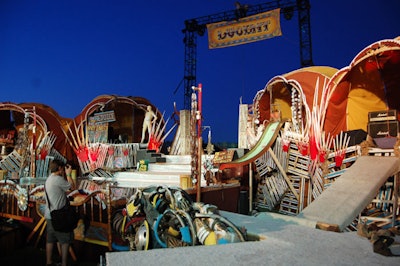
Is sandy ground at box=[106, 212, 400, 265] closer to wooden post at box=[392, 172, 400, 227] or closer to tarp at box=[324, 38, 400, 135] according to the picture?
wooden post at box=[392, 172, 400, 227]

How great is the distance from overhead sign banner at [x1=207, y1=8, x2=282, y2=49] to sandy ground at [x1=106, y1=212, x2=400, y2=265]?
15.6 m

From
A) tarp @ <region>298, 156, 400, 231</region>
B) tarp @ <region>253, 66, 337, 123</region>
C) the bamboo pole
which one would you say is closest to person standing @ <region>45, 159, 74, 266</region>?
tarp @ <region>298, 156, 400, 231</region>

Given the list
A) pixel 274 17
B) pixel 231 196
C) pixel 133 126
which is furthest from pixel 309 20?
pixel 231 196

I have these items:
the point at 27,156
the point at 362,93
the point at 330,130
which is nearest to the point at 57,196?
the point at 27,156

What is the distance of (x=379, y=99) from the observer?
11422mm

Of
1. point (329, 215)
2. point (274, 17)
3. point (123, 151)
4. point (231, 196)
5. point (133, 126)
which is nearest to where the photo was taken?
point (329, 215)

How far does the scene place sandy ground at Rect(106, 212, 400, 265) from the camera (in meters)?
3.20

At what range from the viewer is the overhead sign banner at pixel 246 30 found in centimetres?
1795

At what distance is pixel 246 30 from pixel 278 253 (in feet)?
56.9

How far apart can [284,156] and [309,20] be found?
512 inches

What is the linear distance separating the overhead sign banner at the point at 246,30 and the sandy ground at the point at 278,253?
15.6 metres

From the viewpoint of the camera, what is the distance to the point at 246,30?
18984mm

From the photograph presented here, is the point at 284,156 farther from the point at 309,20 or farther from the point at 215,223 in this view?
the point at 309,20

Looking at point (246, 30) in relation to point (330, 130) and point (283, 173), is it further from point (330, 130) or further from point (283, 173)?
point (283, 173)
